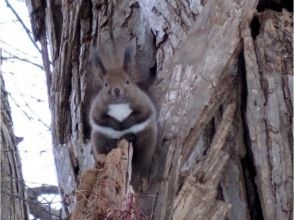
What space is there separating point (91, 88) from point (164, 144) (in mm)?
618

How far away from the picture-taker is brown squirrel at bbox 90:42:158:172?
287 cm

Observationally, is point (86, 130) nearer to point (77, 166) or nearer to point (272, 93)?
point (77, 166)

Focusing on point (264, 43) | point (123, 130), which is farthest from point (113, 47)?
point (264, 43)

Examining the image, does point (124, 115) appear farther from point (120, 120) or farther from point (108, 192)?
point (108, 192)

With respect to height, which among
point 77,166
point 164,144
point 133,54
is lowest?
point 77,166

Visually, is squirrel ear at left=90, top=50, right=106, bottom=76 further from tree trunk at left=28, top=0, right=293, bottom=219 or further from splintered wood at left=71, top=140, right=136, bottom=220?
splintered wood at left=71, top=140, right=136, bottom=220

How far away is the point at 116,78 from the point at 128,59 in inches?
3.6

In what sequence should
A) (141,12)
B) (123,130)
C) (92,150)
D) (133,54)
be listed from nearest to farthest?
(123,130) → (133,54) → (92,150) → (141,12)

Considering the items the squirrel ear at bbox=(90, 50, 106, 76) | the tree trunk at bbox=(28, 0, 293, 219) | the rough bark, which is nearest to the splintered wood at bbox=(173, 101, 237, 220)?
the tree trunk at bbox=(28, 0, 293, 219)

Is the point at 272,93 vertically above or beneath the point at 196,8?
beneath

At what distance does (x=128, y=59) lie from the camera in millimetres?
3035

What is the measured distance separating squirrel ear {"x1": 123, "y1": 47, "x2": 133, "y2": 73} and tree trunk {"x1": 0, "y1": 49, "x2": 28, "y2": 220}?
1.84ft

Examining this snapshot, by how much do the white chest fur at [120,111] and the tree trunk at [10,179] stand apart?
45cm

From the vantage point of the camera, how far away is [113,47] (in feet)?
10.1
